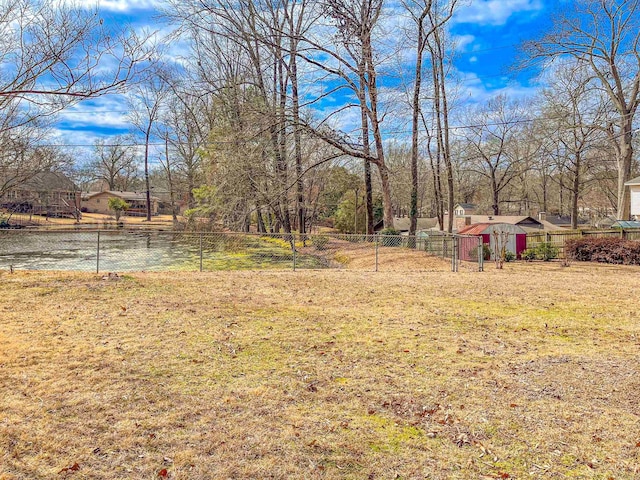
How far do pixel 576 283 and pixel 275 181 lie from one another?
37.0ft

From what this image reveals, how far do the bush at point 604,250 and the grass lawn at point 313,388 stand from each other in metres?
8.88

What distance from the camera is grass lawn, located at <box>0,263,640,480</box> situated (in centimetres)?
245

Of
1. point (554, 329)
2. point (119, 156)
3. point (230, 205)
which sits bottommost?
point (554, 329)

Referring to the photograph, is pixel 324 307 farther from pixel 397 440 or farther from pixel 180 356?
pixel 397 440

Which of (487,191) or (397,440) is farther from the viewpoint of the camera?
(487,191)

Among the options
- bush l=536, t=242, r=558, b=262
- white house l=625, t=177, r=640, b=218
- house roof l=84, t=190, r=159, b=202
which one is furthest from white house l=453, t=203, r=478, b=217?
house roof l=84, t=190, r=159, b=202

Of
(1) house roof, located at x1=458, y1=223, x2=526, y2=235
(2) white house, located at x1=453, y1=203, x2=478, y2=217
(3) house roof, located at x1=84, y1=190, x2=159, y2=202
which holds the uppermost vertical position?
(3) house roof, located at x1=84, y1=190, x2=159, y2=202

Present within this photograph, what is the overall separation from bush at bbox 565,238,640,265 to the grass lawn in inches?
350

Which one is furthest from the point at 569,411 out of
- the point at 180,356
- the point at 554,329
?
the point at 180,356

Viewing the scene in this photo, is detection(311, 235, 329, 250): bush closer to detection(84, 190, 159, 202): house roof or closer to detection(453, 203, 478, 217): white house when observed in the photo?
detection(453, 203, 478, 217): white house

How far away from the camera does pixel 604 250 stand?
14.9 m

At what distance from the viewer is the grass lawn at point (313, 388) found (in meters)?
2.45

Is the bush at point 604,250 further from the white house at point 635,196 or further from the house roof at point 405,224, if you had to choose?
the house roof at point 405,224

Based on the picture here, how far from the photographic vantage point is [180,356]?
4.25 metres
